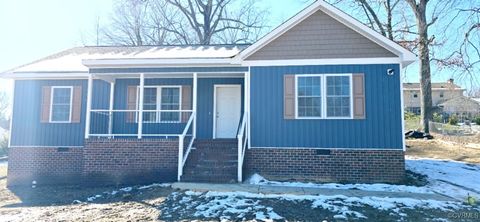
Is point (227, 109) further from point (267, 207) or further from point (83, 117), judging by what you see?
point (267, 207)

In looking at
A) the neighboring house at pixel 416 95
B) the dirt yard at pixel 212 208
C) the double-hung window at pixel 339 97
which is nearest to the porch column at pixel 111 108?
the dirt yard at pixel 212 208

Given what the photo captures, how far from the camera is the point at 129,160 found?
913 centimetres

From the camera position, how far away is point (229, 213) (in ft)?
19.7

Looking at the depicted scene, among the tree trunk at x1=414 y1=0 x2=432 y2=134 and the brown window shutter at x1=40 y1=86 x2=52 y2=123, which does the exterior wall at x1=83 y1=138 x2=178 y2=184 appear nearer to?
the brown window shutter at x1=40 y1=86 x2=52 y2=123

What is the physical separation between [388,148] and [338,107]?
1704 millimetres

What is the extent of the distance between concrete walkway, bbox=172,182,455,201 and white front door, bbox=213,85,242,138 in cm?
294

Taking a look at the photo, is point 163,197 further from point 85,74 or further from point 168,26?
point 168,26

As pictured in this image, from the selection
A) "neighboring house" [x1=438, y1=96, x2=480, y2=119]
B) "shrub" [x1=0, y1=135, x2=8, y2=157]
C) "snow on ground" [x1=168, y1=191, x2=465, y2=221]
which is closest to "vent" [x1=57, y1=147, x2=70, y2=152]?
"snow on ground" [x1=168, y1=191, x2=465, y2=221]

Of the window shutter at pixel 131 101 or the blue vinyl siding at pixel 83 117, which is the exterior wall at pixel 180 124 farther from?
the window shutter at pixel 131 101

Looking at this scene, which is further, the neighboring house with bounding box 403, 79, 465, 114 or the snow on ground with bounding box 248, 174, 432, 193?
the neighboring house with bounding box 403, 79, 465, 114

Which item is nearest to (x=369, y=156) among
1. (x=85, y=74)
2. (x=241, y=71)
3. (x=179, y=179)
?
(x=241, y=71)

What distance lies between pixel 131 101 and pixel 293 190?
6217 mm

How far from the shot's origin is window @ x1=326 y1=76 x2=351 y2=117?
9.05 metres

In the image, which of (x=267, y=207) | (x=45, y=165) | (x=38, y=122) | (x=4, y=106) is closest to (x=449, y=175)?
(x=267, y=207)
